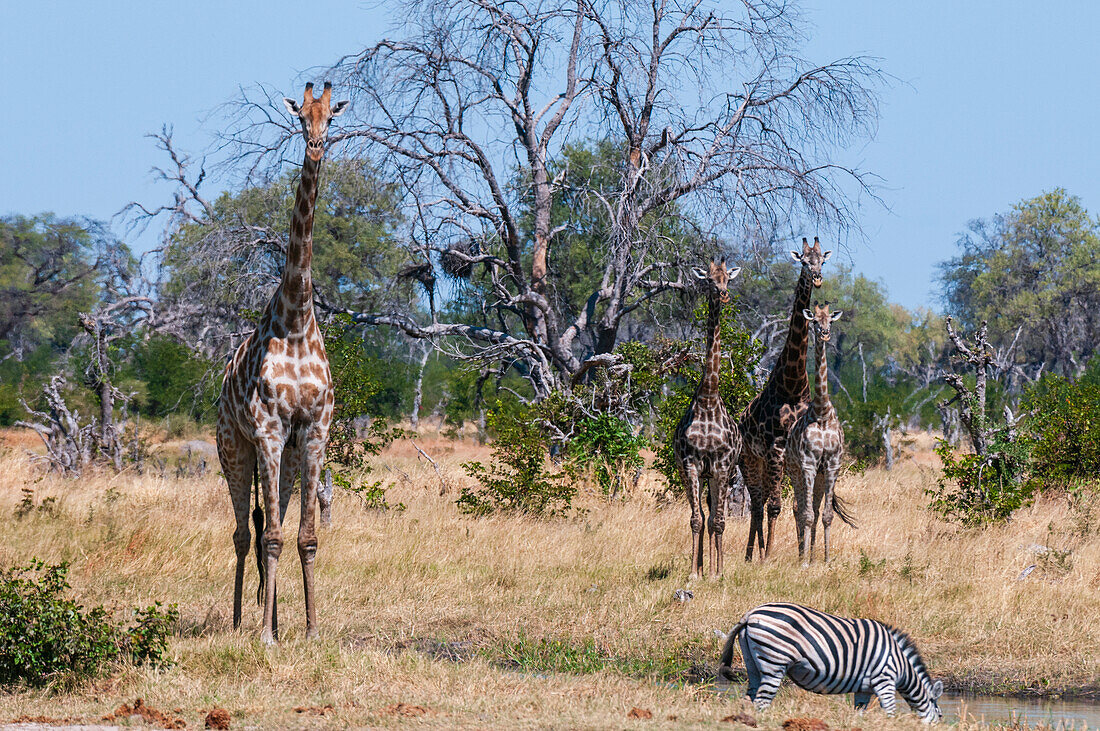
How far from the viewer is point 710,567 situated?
10375 millimetres

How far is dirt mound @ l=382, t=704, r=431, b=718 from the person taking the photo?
5.44 meters

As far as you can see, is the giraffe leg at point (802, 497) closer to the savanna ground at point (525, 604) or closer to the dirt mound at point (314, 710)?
the savanna ground at point (525, 604)

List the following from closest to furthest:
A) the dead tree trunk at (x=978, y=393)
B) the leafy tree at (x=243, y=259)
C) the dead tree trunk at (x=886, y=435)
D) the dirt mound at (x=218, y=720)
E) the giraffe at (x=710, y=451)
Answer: the dirt mound at (x=218, y=720)
the giraffe at (x=710, y=451)
the dead tree trunk at (x=978, y=393)
the leafy tree at (x=243, y=259)
the dead tree trunk at (x=886, y=435)

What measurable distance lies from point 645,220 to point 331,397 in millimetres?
12074

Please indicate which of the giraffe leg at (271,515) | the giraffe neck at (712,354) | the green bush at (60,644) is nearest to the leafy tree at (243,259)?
the giraffe neck at (712,354)

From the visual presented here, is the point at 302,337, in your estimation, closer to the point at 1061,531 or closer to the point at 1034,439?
the point at 1061,531

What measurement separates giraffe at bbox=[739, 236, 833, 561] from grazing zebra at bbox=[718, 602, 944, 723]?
16.0 ft

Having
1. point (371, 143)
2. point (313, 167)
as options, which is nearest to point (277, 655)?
point (313, 167)

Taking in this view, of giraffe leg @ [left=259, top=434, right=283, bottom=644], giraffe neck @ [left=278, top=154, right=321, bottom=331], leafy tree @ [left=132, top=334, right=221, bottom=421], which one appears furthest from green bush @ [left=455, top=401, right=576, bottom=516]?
leafy tree @ [left=132, top=334, right=221, bottom=421]

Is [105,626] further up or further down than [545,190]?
further down

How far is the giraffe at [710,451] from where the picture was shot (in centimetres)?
1052

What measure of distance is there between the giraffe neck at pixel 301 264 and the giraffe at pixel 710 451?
440cm

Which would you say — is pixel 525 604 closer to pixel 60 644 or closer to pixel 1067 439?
pixel 60 644

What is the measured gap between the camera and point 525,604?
917cm
